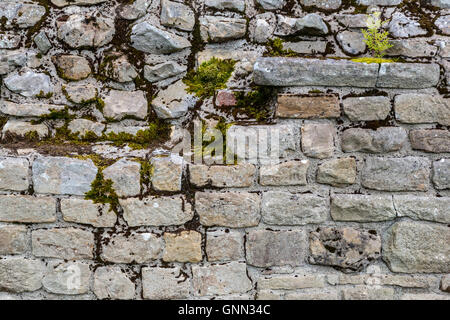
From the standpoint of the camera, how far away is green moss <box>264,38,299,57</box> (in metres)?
2.11

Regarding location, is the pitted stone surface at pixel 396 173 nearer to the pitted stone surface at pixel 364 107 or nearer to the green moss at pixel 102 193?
the pitted stone surface at pixel 364 107

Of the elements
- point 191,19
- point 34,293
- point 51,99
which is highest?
point 191,19

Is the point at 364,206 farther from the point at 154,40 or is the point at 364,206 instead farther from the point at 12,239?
the point at 12,239

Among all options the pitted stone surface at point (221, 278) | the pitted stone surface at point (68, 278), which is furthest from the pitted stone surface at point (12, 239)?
the pitted stone surface at point (221, 278)

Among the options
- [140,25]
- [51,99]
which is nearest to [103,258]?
[51,99]

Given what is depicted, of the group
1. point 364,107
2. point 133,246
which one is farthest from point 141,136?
point 364,107

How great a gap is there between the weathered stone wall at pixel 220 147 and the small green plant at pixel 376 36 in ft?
0.22

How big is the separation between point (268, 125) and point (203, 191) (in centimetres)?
49

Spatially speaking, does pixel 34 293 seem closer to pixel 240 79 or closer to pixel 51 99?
pixel 51 99

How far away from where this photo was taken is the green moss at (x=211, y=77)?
6.93ft

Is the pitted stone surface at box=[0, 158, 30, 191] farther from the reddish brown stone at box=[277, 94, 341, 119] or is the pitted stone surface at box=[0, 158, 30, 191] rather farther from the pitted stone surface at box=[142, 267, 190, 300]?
the reddish brown stone at box=[277, 94, 341, 119]

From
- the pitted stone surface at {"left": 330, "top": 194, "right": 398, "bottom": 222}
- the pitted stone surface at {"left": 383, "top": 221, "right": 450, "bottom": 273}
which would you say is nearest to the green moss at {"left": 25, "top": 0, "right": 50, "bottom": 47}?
the pitted stone surface at {"left": 330, "top": 194, "right": 398, "bottom": 222}

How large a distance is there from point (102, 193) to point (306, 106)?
3.83 feet

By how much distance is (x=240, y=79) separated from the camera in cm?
212
